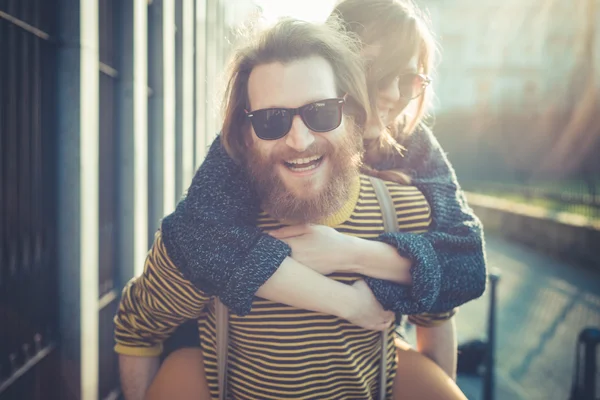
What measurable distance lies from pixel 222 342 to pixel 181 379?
263 mm

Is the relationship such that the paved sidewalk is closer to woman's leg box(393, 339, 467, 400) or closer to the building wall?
woman's leg box(393, 339, 467, 400)

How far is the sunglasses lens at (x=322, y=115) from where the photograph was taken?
5.44ft

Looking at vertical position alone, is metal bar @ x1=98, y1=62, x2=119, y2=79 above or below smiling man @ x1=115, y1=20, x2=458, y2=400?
above

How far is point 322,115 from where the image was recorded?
5.47 ft

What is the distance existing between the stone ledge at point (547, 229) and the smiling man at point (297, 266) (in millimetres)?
9055

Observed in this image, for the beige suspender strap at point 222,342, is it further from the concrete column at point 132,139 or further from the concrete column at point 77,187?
the concrete column at point 132,139

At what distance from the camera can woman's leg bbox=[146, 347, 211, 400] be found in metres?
1.82

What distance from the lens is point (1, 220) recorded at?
2.01 metres

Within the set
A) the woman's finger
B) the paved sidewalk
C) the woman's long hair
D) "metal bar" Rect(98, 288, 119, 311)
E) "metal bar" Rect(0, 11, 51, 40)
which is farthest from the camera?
the paved sidewalk

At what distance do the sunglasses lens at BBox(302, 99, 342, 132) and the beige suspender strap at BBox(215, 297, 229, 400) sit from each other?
2.28ft

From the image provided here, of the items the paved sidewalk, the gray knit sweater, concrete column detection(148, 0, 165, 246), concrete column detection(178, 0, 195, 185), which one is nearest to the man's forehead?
the gray knit sweater

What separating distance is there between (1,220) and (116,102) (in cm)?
151

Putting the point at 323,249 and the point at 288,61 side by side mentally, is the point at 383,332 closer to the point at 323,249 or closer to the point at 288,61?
the point at 323,249

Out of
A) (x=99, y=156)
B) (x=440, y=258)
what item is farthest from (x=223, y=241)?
(x=99, y=156)
